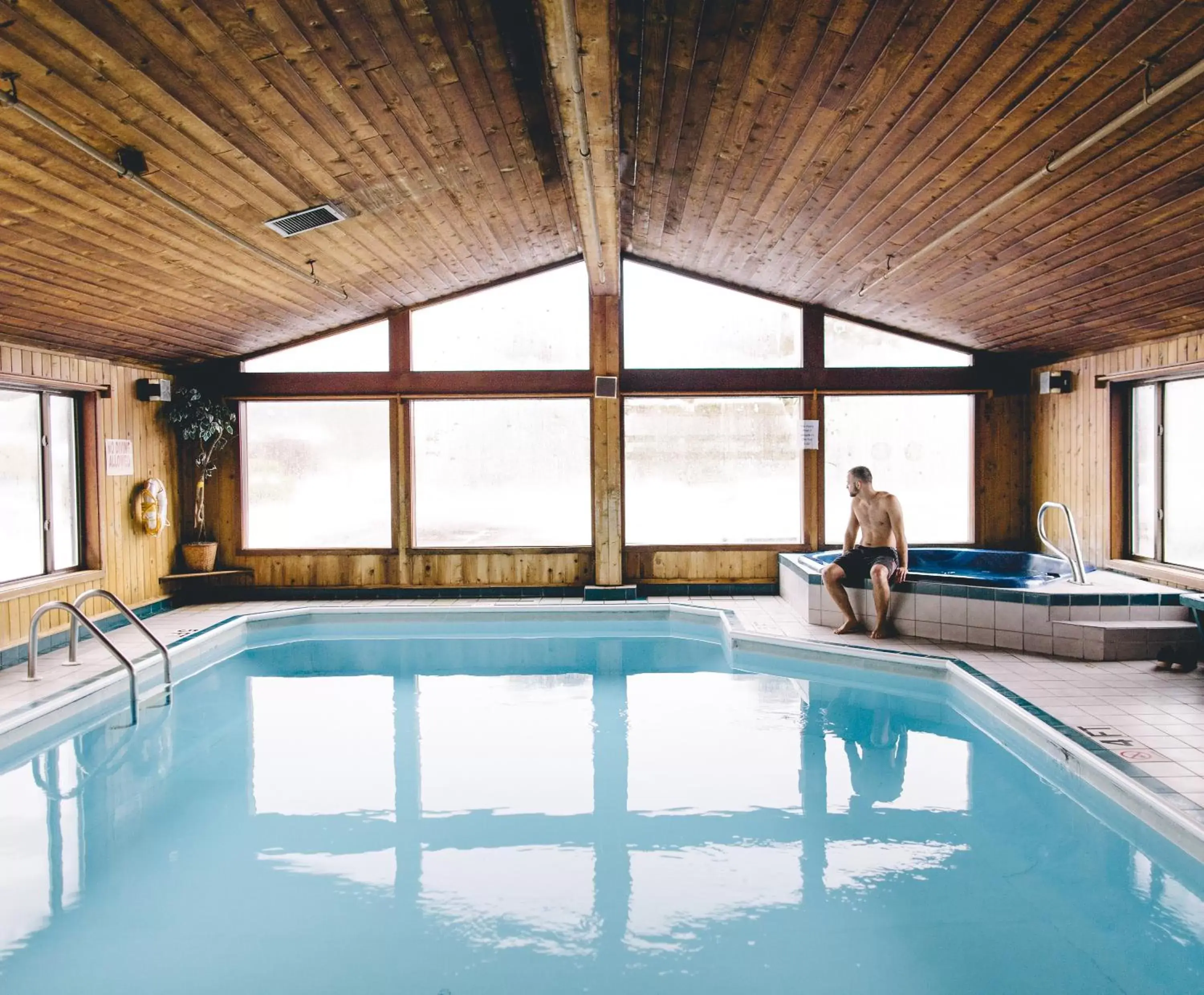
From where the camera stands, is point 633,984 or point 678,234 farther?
point 678,234

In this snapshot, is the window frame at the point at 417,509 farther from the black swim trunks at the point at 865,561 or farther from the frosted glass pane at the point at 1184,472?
the frosted glass pane at the point at 1184,472

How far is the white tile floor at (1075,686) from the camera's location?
358 cm

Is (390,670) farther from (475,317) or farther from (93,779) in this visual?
(475,317)

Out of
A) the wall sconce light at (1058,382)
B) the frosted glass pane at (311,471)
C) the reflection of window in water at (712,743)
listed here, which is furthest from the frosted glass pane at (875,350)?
the frosted glass pane at (311,471)

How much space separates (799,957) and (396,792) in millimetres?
2006

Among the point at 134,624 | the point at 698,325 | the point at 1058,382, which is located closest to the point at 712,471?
the point at 698,325

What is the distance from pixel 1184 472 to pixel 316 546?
728 centimetres

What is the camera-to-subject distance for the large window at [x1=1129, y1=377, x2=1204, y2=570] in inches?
238

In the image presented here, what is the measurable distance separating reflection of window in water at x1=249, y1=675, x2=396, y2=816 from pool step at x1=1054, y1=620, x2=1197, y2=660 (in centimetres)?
427

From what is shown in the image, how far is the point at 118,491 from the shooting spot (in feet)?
22.7

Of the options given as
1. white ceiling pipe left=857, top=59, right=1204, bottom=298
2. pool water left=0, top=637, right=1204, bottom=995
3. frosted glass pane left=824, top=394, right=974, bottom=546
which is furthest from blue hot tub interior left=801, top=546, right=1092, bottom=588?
white ceiling pipe left=857, top=59, right=1204, bottom=298

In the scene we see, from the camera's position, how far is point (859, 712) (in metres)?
4.95

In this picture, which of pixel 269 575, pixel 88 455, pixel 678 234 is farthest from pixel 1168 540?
pixel 88 455

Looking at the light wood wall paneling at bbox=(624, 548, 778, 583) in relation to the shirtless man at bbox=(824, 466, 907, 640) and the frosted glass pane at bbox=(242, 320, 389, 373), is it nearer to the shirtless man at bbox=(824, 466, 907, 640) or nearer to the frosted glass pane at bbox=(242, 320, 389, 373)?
the shirtless man at bbox=(824, 466, 907, 640)
